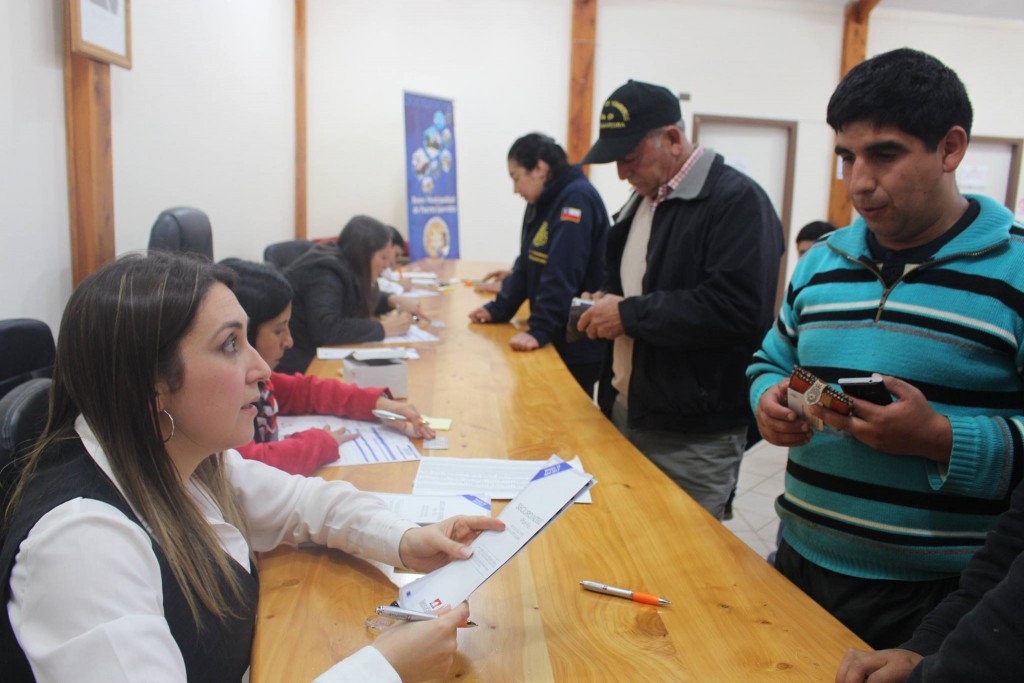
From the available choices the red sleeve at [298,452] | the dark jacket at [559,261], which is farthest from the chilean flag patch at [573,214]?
the red sleeve at [298,452]

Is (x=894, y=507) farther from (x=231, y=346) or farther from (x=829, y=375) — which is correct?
(x=231, y=346)

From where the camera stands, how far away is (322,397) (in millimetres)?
1962

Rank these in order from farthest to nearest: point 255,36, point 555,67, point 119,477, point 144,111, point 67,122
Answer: point 555,67
point 255,36
point 144,111
point 67,122
point 119,477

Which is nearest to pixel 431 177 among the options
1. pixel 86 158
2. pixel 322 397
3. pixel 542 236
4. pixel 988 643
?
pixel 542 236

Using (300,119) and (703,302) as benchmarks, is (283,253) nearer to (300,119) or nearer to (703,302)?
(300,119)

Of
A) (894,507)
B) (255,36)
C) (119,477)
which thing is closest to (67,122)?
(119,477)

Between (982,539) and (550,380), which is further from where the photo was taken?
(550,380)

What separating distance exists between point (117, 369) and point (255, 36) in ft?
15.7

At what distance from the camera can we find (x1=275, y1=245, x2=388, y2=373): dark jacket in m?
2.82

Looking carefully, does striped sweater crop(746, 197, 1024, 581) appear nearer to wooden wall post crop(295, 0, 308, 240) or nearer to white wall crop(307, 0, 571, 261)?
wooden wall post crop(295, 0, 308, 240)

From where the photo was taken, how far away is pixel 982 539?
1.21m

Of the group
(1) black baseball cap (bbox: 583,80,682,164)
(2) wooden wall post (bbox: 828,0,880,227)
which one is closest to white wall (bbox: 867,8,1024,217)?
(2) wooden wall post (bbox: 828,0,880,227)

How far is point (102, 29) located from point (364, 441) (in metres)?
1.77

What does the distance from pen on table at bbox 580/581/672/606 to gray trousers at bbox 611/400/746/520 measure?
90cm
